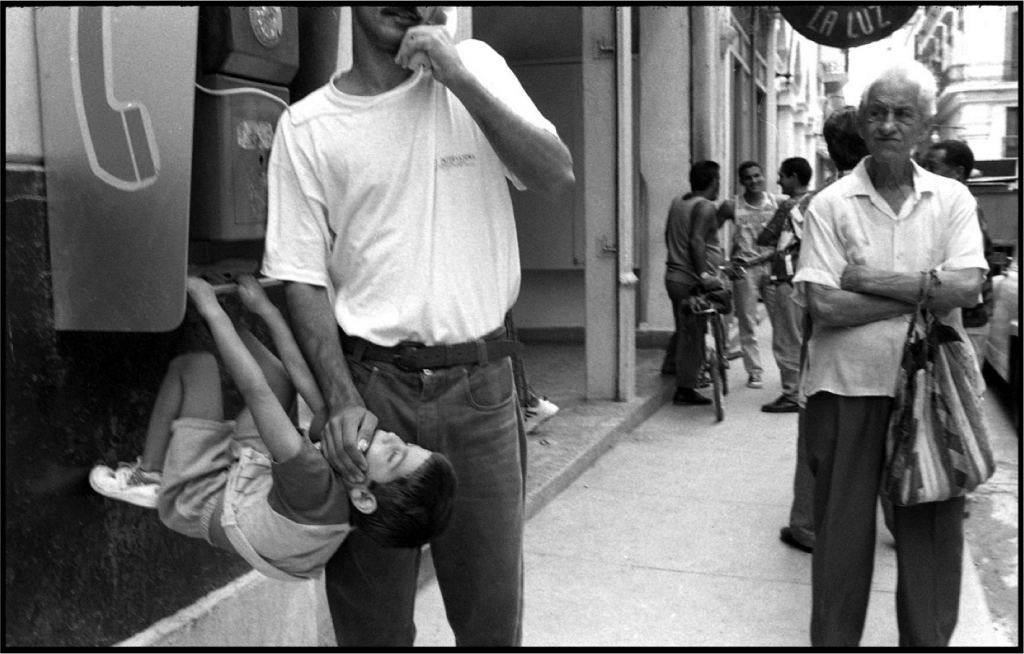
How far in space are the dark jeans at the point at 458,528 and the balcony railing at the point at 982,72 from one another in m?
34.0

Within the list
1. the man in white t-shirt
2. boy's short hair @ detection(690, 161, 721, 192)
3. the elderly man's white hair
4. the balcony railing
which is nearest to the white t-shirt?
the man in white t-shirt

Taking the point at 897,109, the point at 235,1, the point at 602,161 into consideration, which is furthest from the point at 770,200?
the point at 235,1

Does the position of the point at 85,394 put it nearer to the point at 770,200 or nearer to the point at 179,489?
the point at 179,489

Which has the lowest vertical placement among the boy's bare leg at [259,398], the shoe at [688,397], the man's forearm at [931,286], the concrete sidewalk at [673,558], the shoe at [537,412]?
the concrete sidewalk at [673,558]

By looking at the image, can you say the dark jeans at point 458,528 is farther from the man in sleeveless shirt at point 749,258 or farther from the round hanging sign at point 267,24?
the man in sleeveless shirt at point 749,258

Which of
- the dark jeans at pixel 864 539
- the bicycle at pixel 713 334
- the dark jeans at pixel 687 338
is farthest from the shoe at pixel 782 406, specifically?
the dark jeans at pixel 864 539

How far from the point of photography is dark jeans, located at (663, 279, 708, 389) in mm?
8219

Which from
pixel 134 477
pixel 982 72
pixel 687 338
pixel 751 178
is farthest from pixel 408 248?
pixel 982 72

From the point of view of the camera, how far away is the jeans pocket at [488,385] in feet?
7.86

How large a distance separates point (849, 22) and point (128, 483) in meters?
2.96

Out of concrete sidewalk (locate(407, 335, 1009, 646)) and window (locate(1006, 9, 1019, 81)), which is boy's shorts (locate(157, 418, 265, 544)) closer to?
concrete sidewalk (locate(407, 335, 1009, 646))

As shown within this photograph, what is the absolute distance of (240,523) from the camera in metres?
2.39

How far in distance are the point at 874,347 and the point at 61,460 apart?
2408 mm

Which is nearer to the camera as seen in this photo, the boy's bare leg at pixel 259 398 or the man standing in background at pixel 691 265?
the boy's bare leg at pixel 259 398
